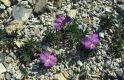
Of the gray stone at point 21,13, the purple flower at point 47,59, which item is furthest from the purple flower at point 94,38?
the gray stone at point 21,13

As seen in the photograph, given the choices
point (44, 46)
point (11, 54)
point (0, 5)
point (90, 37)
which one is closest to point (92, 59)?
point (90, 37)

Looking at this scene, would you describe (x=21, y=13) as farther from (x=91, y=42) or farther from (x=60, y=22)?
(x=91, y=42)

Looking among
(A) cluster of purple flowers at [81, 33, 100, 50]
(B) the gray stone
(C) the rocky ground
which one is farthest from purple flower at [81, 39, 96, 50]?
(B) the gray stone

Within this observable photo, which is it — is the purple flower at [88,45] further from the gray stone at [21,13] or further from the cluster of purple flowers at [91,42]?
the gray stone at [21,13]

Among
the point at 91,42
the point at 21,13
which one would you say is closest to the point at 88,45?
the point at 91,42

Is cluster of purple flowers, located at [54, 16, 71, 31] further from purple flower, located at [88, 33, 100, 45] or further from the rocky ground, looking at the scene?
purple flower, located at [88, 33, 100, 45]

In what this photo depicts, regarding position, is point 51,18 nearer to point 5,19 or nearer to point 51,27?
point 51,27
